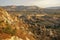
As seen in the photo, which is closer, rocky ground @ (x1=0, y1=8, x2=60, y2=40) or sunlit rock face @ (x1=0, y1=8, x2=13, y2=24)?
rocky ground @ (x1=0, y1=8, x2=60, y2=40)

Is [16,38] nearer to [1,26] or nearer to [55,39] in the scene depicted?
[1,26]

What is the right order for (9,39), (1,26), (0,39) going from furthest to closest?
1. (1,26)
2. (9,39)
3. (0,39)

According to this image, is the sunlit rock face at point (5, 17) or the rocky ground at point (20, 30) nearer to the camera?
the rocky ground at point (20, 30)

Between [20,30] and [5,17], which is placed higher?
[5,17]

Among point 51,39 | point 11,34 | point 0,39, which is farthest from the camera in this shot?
point 51,39

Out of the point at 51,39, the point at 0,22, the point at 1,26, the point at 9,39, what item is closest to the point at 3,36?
the point at 9,39

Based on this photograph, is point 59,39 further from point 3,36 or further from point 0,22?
point 3,36

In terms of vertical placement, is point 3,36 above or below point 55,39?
above

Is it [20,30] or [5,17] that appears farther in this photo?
[5,17]

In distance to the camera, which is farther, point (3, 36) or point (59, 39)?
point (59, 39)
